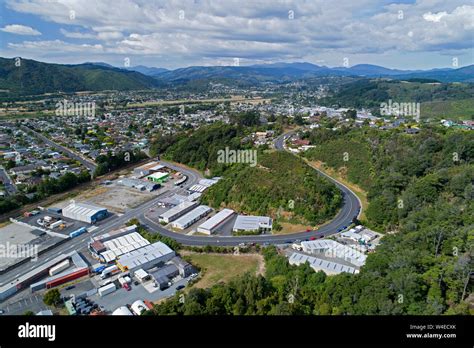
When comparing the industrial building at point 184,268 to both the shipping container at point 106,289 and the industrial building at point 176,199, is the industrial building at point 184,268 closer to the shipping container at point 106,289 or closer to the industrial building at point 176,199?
the shipping container at point 106,289

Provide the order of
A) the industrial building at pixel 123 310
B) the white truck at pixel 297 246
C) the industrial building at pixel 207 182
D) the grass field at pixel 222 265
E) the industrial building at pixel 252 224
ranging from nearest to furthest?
1. the industrial building at pixel 123 310
2. the grass field at pixel 222 265
3. the white truck at pixel 297 246
4. the industrial building at pixel 252 224
5. the industrial building at pixel 207 182

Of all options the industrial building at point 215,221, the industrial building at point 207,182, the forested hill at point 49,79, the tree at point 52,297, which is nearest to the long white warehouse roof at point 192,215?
the industrial building at point 215,221

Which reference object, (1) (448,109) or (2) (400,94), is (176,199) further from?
(2) (400,94)

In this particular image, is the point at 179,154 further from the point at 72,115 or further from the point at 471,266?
the point at 72,115

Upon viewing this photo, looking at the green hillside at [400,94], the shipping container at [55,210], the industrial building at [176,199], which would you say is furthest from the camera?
the green hillside at [400,94]

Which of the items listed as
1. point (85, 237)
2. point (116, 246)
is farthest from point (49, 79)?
point (116, 246)
